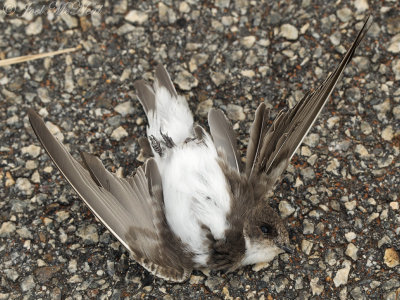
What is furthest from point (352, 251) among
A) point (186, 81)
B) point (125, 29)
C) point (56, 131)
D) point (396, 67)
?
point (125, 29)

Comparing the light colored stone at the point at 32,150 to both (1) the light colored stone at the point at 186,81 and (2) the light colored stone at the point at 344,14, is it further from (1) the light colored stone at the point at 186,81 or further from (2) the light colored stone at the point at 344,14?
(2) the light colored stone at the point at 344,14

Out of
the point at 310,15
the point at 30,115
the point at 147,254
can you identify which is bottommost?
the point at 147,254

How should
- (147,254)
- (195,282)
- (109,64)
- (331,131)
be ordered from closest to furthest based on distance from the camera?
1. (147,254)
2. (195,282)
3. (331,131)
4. (109,64)

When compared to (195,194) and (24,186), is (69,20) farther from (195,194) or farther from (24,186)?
(195,194)

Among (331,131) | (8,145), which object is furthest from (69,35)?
(331,131)

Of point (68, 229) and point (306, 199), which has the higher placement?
point (306, 199)

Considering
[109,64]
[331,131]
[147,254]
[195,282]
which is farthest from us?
[109,64]

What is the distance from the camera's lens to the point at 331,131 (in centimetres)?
391

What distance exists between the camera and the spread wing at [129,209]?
3.22 m

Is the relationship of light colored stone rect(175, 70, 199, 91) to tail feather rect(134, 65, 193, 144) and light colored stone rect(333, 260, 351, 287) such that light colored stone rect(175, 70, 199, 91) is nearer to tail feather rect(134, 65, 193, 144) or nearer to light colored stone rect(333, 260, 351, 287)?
tail feather rect(134, 65, 193, 144)

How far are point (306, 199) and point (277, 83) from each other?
905 mm

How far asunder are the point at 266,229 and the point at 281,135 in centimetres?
58

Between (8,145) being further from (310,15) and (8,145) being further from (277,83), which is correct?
(310,15)

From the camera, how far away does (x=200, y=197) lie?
3387 mm
